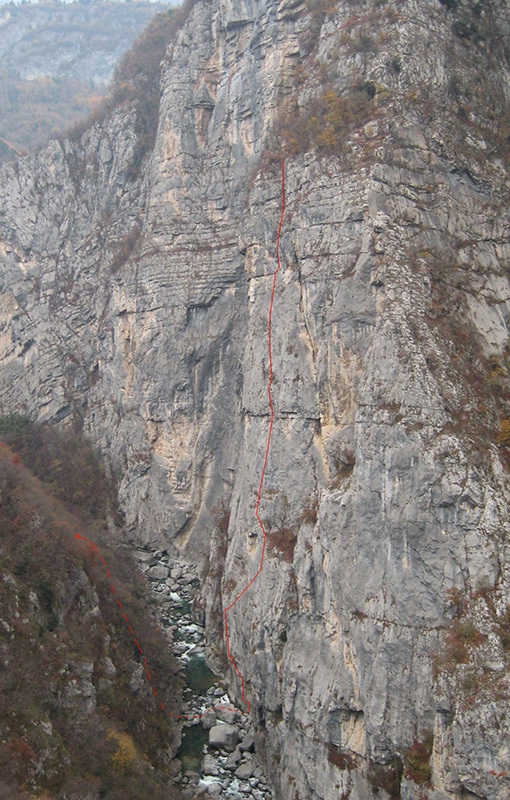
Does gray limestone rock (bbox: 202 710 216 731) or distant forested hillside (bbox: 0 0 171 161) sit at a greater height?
distant forested hillside (bbox: 0 0 171 161)

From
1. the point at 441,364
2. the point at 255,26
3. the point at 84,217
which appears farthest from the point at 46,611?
the point at 84,217

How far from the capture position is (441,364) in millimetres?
21250

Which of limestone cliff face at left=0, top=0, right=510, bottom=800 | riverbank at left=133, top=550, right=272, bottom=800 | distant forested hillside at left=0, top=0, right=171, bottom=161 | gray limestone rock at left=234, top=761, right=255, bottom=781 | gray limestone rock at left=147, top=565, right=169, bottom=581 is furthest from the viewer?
distant forested hillside at left=0, top=0, right=171, bottom=161

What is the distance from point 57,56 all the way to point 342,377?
354 feet

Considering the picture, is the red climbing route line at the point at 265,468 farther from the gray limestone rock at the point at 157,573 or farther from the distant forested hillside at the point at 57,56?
the distant forested hillside at the point at 57,56

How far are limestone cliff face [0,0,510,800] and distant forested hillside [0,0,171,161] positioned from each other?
50.1 m

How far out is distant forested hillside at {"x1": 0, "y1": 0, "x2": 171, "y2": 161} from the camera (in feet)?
289

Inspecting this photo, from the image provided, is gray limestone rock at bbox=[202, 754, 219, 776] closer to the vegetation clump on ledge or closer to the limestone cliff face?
the limestone cliff face

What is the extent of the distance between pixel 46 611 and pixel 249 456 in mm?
11346

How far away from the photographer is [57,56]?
108 m

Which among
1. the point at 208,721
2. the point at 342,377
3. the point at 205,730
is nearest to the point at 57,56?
the point at 342,377

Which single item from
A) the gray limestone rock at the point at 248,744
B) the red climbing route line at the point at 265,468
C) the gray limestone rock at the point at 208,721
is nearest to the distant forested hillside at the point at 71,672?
the gray limestone rock at the point at 208,721

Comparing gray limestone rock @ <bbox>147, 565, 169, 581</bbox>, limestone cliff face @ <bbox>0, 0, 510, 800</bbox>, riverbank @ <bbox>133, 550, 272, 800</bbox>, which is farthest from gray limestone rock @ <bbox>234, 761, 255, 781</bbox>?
gray limestone rock @ <bbox>147, 565, 169, 581</bbox>

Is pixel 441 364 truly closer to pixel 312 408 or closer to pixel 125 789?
pixel 312 408
